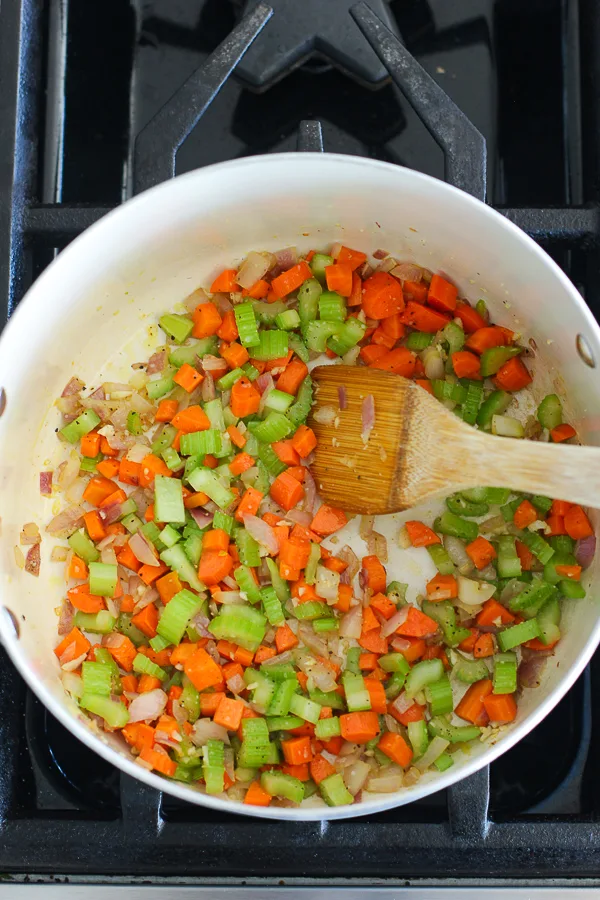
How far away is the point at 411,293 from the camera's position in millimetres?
1517

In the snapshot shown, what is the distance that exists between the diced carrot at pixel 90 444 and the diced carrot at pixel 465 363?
64 cm

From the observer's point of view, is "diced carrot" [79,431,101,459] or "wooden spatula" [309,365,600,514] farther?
"diced carrot" [79,431,101,459]

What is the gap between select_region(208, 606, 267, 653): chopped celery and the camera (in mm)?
1442

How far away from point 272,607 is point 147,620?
0.71 feet

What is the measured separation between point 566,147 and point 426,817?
1.21 m

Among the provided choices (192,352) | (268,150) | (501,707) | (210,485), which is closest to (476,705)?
(501,707)

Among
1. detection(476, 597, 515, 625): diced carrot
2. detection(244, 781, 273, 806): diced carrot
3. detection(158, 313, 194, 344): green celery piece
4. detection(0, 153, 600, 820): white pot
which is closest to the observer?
detection(0, 153, 600, 820): white pot

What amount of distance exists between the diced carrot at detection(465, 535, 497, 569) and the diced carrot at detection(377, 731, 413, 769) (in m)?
0.32

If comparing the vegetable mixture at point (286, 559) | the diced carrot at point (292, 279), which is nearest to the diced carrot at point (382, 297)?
the vegetable mixture at point (286, 559)

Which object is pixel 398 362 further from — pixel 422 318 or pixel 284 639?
pixel 284 639

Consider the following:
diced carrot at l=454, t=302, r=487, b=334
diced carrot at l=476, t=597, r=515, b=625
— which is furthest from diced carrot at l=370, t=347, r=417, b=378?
diced carrot at l=476, t=597, r=515, b=625

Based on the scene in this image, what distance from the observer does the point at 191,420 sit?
150 centimetres

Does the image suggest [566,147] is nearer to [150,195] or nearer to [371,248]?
[371,248]

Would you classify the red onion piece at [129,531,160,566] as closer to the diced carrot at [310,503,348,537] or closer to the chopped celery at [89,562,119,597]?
the chopped celery at [89,562,119,597]
